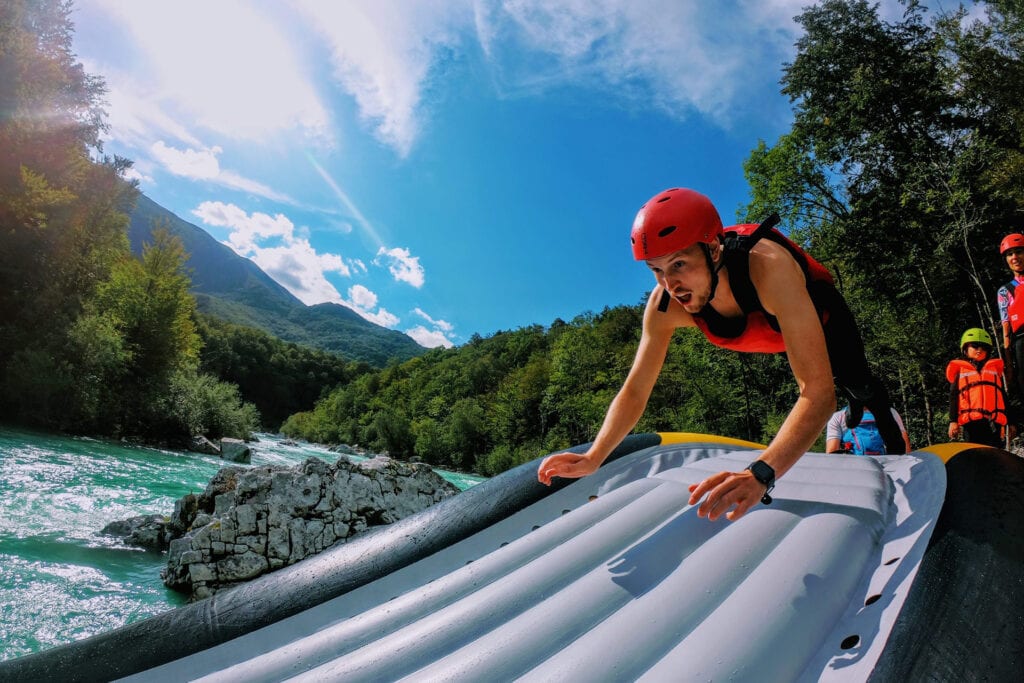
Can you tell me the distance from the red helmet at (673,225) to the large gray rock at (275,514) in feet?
12.5

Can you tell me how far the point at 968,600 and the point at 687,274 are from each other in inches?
37.0

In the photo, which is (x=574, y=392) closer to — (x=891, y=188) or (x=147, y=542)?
(x=891, y=188)

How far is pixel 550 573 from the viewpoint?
144 centimetres

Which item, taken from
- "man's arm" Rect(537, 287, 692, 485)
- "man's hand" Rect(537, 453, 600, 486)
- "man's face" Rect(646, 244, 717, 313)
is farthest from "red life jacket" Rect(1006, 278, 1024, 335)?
"man's hand" Rect(537, 453, 600, 486)

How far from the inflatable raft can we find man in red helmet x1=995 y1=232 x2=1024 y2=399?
3.80m

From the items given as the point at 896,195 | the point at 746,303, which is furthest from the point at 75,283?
the point at 896,195

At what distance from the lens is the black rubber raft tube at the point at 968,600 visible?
81 cm

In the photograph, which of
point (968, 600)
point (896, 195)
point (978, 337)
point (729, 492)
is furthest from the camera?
point (896, 195)

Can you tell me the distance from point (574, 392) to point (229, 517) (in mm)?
32543

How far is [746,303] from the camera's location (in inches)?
59.3

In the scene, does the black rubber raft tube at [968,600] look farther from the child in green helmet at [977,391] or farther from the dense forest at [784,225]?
the dense forest at [784,225]

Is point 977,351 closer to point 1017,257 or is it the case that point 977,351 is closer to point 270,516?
point 1017,257

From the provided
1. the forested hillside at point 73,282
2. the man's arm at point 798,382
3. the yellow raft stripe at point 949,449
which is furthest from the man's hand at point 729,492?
the forested hillside at point 73,282

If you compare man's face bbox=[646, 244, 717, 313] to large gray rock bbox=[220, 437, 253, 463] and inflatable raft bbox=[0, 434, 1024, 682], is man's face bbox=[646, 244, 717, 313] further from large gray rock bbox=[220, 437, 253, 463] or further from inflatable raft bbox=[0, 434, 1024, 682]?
large gray rock bbox=[220, 437, 253, 463]
